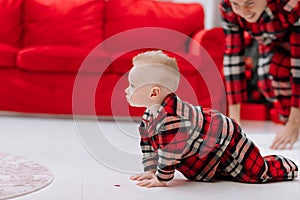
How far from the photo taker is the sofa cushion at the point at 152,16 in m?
4.16

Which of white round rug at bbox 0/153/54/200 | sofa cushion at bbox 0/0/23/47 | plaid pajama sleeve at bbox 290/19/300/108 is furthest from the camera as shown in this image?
sofa cushion at bbox 0/0/23/47

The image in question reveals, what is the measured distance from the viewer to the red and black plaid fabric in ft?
9.20

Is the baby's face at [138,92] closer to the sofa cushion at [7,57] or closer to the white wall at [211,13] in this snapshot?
the sofa cushion at [7,57]

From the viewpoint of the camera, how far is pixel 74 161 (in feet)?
8.41

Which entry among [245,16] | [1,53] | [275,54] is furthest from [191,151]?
[1,53]

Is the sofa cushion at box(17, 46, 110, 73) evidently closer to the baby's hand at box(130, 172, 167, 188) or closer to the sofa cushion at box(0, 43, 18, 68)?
the sofa cushion at box(0, 43, 18, 68)

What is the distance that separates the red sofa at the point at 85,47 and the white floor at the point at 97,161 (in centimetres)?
17

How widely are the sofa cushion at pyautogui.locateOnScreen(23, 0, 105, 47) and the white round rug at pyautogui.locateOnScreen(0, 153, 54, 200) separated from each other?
5.50 feet

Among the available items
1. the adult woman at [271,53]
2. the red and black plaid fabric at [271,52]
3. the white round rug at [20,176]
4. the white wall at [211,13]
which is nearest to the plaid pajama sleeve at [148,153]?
the white round rug at [20,176]

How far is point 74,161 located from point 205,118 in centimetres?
66

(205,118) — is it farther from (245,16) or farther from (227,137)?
(245,16)

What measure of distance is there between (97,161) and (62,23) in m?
1.75

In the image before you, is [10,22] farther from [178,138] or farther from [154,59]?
[178,138]

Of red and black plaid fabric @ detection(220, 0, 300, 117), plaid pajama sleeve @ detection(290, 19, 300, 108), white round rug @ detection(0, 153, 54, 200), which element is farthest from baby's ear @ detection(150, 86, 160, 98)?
plaid pajama sleeve @ detection(290, 19, 300, 108)
